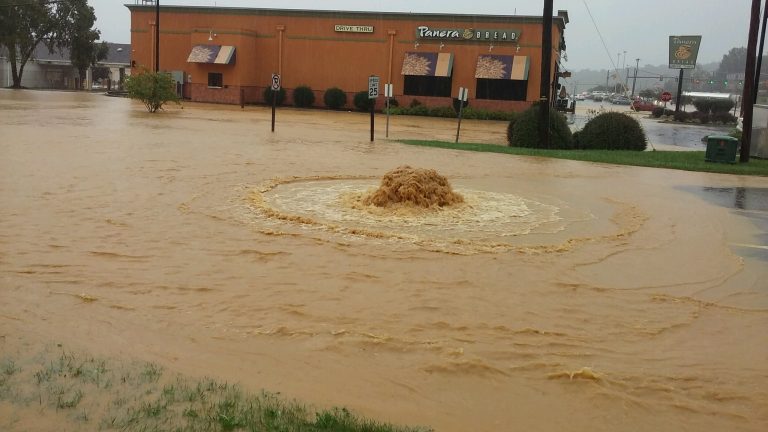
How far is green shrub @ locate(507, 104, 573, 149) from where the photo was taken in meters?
26.2

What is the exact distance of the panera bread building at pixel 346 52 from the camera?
5138cm

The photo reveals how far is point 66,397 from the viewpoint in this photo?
440 centimetres

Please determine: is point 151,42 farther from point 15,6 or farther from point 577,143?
point 577,143

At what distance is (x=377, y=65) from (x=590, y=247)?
4604 cm

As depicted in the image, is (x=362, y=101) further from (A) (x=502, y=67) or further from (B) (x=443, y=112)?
(A) (x=502, y=67)

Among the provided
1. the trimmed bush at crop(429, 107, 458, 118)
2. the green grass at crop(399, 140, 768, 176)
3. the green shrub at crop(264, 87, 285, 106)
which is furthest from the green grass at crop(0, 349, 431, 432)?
the green shrub at crop(264, 87, 285, 106)

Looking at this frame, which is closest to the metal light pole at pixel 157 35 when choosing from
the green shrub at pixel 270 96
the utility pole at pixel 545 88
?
the green shrub at pixel 270 96

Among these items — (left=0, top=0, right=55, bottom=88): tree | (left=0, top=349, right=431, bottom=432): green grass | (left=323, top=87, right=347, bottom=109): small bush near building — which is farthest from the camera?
(left=0, top=0, right=55, bottom=88): tree

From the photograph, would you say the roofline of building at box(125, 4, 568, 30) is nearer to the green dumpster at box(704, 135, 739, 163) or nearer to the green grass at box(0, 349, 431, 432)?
the green dumpster at box(704, 135, 739, 163)

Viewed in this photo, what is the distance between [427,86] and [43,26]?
40.0 metres

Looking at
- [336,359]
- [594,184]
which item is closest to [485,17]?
[594,184]

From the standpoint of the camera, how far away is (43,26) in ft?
233

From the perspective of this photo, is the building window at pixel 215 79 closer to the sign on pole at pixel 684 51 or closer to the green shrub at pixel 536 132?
the green shrub at pixel 536 132

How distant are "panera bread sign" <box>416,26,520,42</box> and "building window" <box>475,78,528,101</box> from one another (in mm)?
2848
